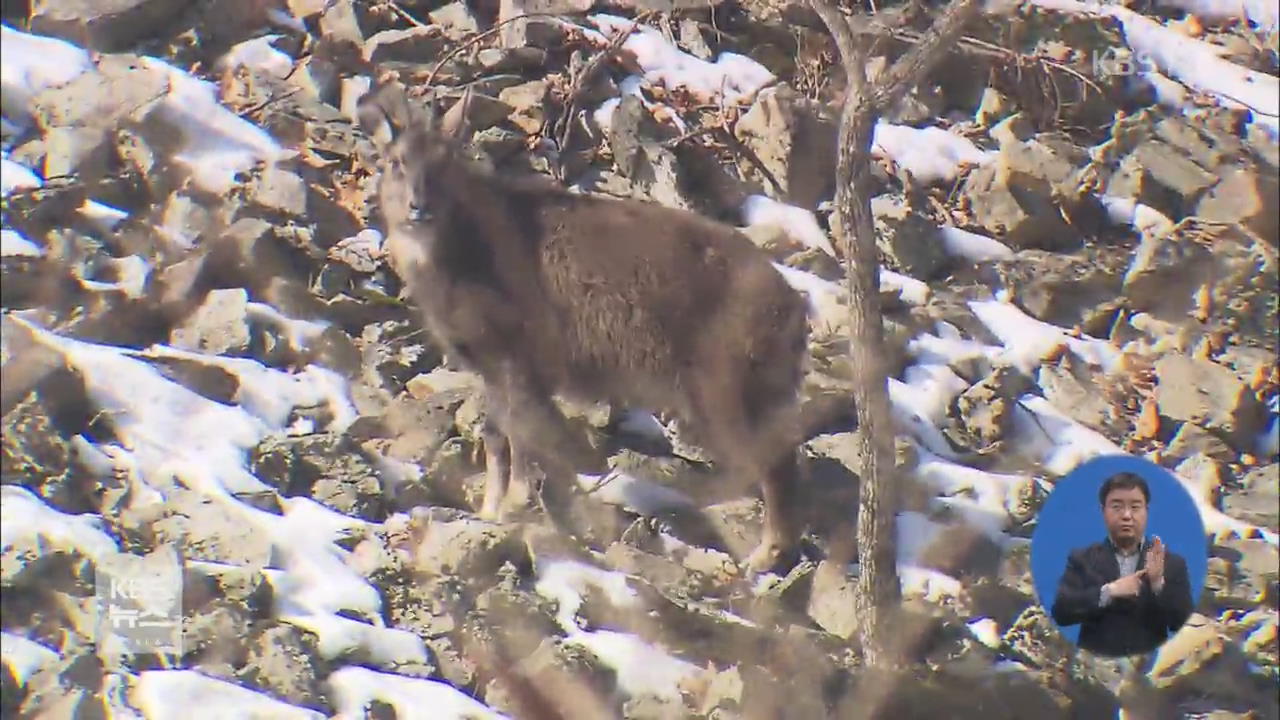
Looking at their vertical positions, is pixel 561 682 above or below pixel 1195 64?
below

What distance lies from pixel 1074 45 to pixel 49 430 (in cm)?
645

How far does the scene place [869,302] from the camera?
16.5 ft

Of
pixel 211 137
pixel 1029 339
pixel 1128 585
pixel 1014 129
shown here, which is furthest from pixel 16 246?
pixel 1128 585

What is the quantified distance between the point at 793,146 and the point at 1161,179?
209 cm

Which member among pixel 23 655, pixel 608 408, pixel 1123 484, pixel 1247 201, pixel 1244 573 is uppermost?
pixel 1247 201

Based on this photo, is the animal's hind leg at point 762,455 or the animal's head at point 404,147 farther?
the animal's head at point 404,147

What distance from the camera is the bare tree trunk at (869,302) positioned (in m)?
4.78

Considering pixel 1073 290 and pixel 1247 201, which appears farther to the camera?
pixel 1073 290

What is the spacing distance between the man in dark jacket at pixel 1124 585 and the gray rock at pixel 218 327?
14.5 feet

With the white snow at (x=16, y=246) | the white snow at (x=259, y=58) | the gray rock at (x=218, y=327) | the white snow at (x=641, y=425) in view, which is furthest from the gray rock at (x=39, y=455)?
the white snow at (x=259, y=58)

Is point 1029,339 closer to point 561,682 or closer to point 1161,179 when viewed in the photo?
point 1161,179

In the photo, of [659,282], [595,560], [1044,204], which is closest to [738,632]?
[595,560]

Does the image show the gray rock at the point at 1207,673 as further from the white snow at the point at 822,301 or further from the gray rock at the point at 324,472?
the gray rock at the point at 324,472
